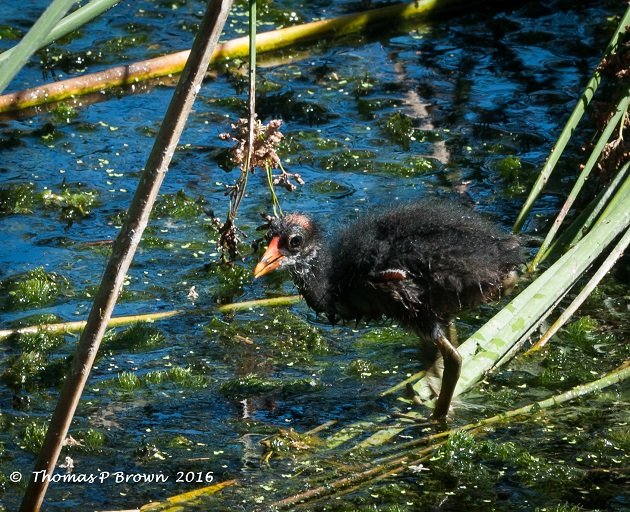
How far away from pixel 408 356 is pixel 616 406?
979 mm

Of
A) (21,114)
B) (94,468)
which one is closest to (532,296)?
(94,468)

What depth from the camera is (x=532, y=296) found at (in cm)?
423

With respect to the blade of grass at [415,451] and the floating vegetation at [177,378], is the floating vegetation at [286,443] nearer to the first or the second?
the blade of grass at [415,451]

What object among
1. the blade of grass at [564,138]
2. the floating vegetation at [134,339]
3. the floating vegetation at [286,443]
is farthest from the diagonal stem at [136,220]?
the blade of grass at [564,138]

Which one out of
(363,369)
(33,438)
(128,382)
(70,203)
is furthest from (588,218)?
(70,203)

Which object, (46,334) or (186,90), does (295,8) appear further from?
(186,90)

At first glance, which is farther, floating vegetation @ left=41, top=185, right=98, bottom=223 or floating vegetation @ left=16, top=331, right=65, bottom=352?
floating vegetation @ left=41, top=185, right=98, bottom=223

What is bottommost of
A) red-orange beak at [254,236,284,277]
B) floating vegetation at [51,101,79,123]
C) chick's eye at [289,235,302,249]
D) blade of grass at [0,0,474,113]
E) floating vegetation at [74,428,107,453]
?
floating vegetation at [51,101,79,123]

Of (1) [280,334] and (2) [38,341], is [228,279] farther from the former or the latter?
(2) [38,341]

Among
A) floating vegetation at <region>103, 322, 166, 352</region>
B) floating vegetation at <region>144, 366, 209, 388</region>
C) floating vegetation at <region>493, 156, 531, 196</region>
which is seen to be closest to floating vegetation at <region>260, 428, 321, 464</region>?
floating vegetation at <region>144, 366, 209, 388</region>

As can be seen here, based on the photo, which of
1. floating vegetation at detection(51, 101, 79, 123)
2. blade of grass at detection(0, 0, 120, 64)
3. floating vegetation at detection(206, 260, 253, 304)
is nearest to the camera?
blade of grass at detection(0, 0, 120, 64)

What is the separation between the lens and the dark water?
13.3ft

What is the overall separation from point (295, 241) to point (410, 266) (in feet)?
1.83

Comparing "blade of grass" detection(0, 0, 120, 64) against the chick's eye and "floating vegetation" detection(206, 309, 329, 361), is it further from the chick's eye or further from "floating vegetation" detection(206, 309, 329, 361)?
"floating vegetation" detection(206, 309, 329, 361)
